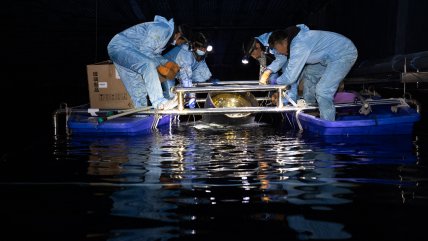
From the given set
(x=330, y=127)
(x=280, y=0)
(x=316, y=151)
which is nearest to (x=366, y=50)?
(x=280, y=0)

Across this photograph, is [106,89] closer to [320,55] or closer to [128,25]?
[320,55]

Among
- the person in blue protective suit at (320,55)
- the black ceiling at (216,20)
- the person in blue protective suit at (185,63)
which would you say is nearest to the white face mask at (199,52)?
the person in blue protective suit at (185,63)

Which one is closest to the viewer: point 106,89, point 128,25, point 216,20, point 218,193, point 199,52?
point 218,193

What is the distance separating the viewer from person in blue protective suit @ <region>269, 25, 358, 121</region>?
576cm

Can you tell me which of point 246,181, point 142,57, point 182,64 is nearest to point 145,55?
point 142,57

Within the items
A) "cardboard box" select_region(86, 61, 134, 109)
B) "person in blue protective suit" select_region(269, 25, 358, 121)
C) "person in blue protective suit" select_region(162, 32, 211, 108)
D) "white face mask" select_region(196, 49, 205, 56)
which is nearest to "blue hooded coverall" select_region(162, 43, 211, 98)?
"person in blue protective suit" select_region(162, 32, 211, 108)

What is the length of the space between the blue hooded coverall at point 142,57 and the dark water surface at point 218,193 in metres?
1.59

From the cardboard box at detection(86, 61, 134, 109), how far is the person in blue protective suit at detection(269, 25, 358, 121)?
2546 mm

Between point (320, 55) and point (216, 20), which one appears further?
point (216, 20)

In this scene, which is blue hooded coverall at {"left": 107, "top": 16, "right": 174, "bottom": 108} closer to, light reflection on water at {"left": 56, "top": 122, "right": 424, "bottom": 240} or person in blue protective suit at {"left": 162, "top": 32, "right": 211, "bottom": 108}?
person in blue protective suit at {"left": 162, "top": 32, "right": 211, "bottom": 108}

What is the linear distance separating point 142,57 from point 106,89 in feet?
3.32

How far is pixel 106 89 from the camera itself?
22.8 ft

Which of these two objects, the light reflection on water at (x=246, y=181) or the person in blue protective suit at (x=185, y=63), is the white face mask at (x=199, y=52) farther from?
the light reflection on water at (x=246, y=181)

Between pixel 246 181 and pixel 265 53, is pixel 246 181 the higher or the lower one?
the lower one
